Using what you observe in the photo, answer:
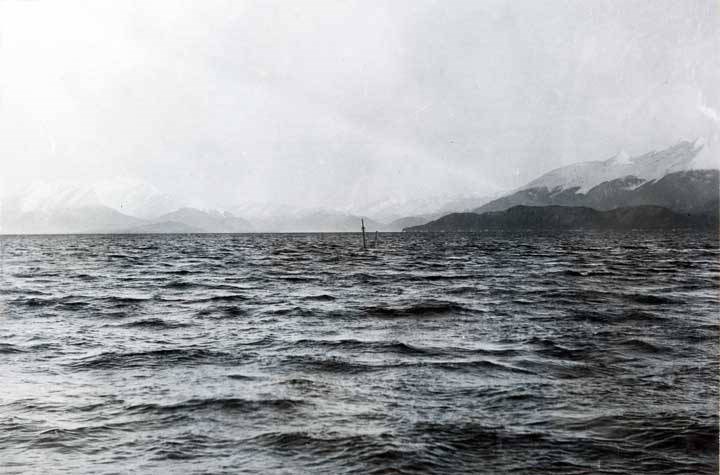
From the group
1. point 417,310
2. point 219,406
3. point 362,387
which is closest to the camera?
point 219,406

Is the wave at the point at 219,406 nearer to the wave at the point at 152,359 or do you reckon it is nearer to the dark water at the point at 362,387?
the dark water at the point at 362,387

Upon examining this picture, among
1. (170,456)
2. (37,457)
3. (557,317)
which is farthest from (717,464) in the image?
(557,317)

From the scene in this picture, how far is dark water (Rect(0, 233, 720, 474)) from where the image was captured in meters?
7.63

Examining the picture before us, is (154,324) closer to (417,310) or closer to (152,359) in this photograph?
(152,359)

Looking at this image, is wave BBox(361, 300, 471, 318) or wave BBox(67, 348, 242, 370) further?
wave BBox(361, 300, 471, 318)

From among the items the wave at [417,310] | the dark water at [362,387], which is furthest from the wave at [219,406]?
the wave at [417,310]

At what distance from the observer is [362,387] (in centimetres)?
1092

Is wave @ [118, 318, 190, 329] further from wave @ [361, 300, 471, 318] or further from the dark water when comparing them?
wave @ [361, 300, 471, 318]

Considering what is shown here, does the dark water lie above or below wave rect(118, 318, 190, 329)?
below

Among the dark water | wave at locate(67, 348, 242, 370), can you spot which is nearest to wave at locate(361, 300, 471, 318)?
the dark water

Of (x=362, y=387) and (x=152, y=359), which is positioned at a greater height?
(x=152, y=359)

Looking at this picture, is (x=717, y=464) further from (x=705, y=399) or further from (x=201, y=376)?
(x=201, y=376)

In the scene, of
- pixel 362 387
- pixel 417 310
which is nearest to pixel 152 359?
pixel 362 387

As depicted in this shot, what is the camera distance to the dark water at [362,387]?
7633 millimetres
